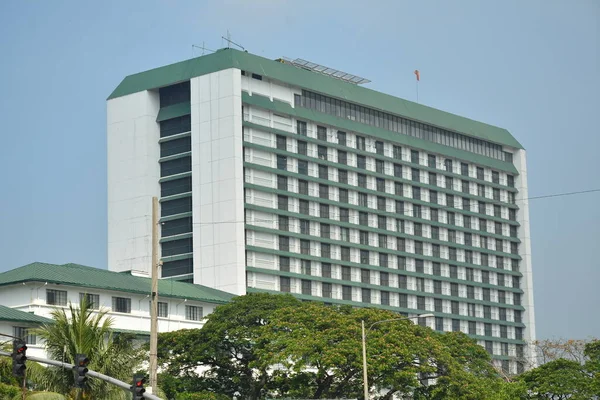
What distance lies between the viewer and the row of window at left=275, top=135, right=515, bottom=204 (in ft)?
456

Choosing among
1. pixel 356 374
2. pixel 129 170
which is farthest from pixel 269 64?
pixel 356 374

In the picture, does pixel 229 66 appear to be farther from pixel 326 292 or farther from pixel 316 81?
pixel 326 292

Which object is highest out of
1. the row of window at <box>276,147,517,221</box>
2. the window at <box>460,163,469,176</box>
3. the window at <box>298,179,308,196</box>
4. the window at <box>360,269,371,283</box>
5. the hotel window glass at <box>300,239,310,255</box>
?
the window at <box>460,163,469,176</box>

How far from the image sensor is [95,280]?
9719 centimetres

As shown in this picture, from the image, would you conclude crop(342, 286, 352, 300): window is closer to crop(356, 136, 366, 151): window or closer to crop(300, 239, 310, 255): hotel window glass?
crop(300, 239, 310, 255): hotel window glass

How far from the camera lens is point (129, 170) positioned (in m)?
137

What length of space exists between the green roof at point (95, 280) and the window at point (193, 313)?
1.00 metres

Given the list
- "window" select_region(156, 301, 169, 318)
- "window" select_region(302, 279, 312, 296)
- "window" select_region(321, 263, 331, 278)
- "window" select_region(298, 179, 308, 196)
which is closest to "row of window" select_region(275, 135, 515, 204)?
"window" select_region(298, 179, 308, 196)

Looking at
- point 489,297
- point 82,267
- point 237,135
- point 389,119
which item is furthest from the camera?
point 489,297

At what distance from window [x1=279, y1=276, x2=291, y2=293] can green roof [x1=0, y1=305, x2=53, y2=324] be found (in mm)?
50655

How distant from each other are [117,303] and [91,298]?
316 cm

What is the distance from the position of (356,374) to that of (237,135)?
5330 centimetres

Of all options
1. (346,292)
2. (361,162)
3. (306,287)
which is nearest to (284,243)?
(306,287)

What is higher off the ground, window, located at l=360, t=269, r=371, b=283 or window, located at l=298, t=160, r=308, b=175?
window, located at l=298, t=160, r=308, b=175
